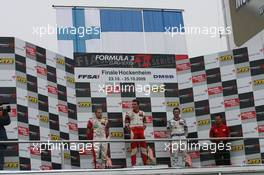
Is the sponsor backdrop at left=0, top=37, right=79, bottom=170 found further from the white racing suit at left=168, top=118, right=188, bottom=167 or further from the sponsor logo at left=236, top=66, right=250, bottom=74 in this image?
the sponsor logo at left=236, top=66, right=250, bottom=74

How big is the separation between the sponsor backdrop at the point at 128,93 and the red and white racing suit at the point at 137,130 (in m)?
0.84

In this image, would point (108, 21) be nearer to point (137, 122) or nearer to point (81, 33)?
point (81, 33)

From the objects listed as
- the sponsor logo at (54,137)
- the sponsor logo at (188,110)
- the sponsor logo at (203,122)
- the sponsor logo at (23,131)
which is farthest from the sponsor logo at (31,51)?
the sponsor logo at (203,122)

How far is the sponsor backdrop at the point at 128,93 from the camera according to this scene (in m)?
15.2

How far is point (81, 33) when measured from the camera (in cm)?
Answer: 2381

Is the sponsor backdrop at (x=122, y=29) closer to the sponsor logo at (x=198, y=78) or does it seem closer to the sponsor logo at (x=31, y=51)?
the sponsor logo at (x=198, y=78)

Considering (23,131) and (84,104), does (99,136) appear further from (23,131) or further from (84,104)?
(23,131)

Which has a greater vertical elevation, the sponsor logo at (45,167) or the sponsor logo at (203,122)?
the sponsor logo at (203,122)

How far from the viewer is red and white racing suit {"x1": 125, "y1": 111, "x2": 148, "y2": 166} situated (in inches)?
583

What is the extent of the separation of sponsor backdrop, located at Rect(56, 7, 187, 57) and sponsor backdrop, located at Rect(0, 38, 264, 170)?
290 inches

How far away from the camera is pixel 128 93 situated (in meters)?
Result: 16.4

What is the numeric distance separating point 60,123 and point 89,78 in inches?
54.0

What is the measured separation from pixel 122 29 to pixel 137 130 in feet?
32.7

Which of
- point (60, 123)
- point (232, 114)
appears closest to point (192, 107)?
point (232, 114)
